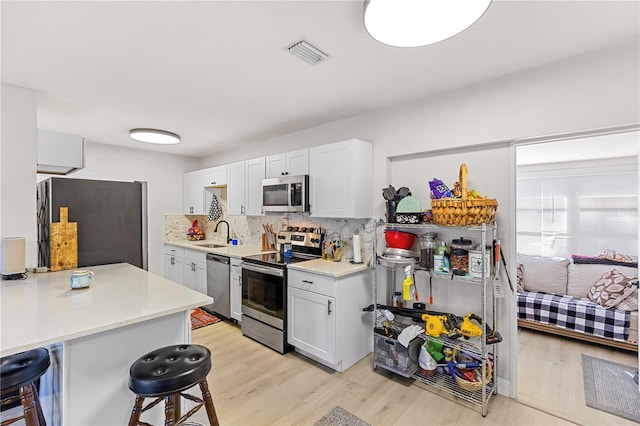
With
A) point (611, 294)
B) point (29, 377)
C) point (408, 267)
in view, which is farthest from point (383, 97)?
point (611, 294)

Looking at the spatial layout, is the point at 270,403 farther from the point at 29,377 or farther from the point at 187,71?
the point at 187,71

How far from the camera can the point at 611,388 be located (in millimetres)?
2330

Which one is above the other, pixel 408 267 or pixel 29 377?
pixel 408 267

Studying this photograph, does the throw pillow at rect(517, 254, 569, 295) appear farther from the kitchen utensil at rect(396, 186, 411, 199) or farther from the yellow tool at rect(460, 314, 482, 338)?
the kitchen utensil at rect(396, 186, 411, 199)

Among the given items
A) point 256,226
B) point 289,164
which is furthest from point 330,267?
point 256,226

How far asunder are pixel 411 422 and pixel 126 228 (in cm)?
279

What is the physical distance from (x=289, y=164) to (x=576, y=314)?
11.6ft

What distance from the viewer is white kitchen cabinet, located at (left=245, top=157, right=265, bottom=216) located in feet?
12.7

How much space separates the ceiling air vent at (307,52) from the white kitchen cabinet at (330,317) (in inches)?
67.0

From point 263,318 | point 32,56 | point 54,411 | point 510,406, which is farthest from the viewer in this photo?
point 263,318

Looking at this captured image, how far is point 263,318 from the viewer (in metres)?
3.13

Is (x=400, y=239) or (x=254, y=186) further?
(x=254, y=186)

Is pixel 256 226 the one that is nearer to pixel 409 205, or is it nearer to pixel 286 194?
pixel 286 194

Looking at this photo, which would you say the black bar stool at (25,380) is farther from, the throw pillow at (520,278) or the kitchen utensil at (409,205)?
the throw pillow at (520,278)
